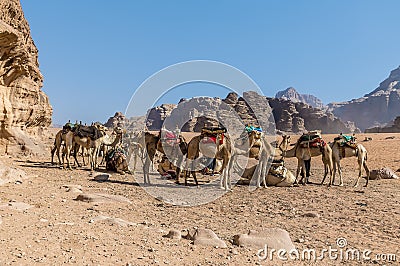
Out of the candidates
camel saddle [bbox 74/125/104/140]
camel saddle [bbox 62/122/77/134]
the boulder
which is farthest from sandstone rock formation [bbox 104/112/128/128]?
the boulder

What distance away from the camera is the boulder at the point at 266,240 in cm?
552

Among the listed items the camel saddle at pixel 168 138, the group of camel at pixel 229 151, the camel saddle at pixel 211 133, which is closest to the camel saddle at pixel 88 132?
the group of camel at pixel 229 151

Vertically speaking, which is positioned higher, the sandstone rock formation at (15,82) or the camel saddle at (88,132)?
the sandstone rock formation at (15,82)

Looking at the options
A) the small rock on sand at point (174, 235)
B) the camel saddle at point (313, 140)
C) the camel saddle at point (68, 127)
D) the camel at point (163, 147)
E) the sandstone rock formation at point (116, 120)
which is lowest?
the small rock on sand at point (174, 235)

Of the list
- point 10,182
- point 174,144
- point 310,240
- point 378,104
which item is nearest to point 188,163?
point 174,144

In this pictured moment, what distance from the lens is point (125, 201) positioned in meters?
8.62

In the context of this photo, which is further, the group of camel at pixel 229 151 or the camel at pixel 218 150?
the group of camel at pixel 229 151

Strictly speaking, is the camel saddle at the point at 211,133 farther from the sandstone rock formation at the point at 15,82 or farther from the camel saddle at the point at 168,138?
the sandstone rock formation at the point at 15,82

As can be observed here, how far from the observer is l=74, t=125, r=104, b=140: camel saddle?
1567cm

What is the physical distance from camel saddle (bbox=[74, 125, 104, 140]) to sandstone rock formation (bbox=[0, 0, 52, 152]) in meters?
5.10

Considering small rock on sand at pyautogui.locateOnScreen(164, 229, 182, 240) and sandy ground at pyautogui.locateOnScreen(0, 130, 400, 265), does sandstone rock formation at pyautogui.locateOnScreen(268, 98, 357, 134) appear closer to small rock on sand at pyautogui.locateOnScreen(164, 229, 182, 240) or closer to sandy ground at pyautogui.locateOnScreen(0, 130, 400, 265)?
sandy ground at pyautogui.locateOnScreen(0, 130, 400, 265)

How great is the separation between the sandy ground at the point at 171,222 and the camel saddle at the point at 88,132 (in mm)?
3553

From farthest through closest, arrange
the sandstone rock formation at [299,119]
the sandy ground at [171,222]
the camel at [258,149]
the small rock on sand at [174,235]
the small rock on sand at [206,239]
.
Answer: the sandstone rock formation at [299,119] < the camel at [258,149] < the small rock on sand at [174,235] < the small rock on sand at [206,239] < the sandy ground at [171,222]

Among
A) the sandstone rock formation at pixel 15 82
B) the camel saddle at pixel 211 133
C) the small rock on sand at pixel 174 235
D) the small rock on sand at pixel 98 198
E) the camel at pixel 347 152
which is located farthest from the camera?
the sandstone rock formation at pixel 15 82
